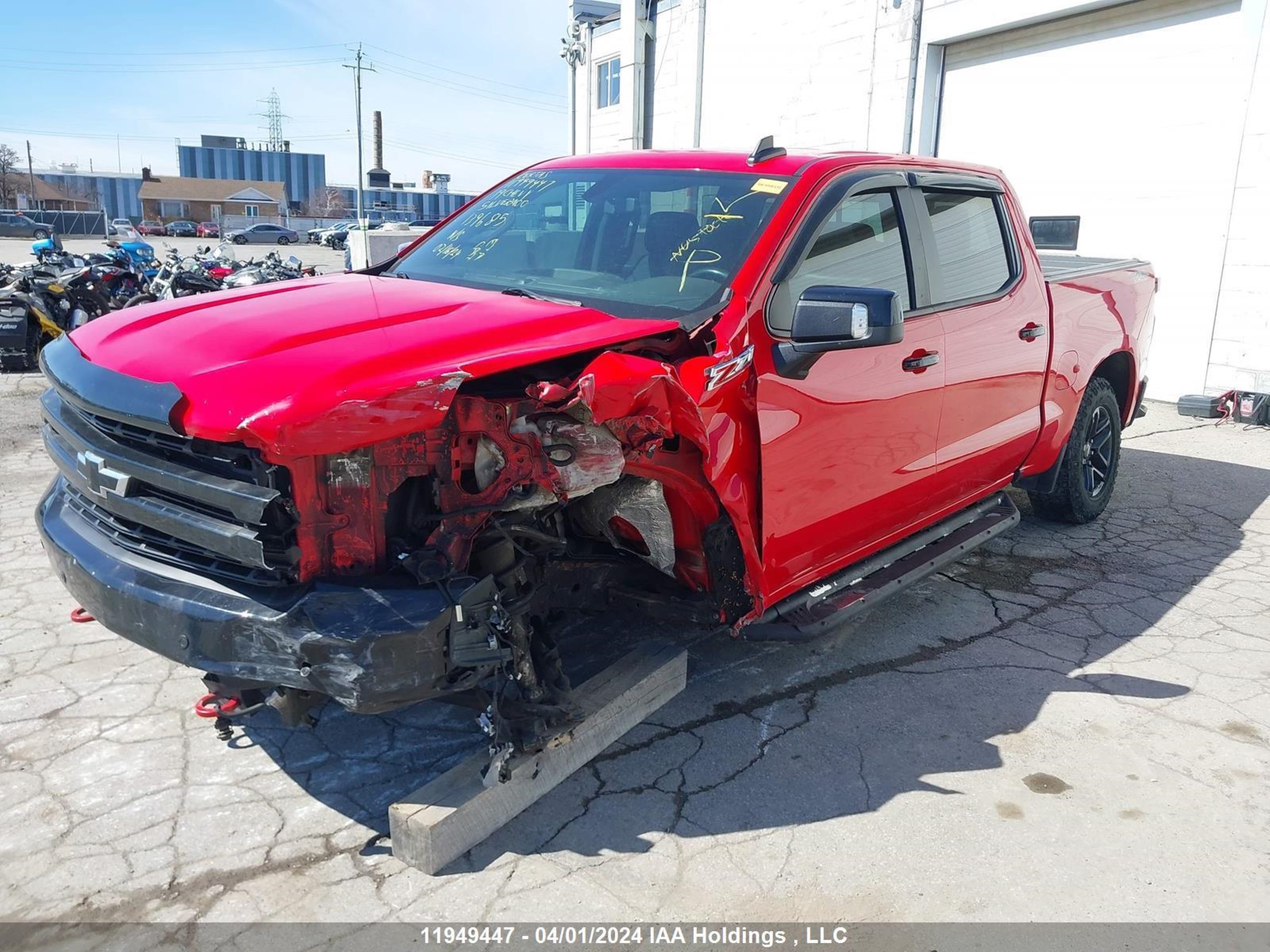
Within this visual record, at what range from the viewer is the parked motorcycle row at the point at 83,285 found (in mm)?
10547

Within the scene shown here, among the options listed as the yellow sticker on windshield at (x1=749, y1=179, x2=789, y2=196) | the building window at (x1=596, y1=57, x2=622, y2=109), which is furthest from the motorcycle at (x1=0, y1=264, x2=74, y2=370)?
the building window at (x1=596, y1=57, x2=622, y2=109)

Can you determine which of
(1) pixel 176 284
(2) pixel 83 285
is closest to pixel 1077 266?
(1) pixel 176 284

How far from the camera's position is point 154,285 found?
1195 centimetres

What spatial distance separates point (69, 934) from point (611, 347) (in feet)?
6.90

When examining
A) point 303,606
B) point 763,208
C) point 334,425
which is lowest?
point 303,606

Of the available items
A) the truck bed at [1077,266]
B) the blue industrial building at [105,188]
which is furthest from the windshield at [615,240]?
the blue industrial building at [105,188]

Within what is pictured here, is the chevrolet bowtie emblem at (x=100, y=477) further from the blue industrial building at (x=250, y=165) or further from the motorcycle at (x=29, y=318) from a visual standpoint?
the blue industrial building at (x=250, y=165)

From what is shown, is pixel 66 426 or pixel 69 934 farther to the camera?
pixel 66 426

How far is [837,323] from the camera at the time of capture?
120 inches

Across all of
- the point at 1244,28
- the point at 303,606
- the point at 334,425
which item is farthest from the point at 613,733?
the point at 1244,28

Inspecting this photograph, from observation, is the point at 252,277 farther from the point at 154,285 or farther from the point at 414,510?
the point at 414,510

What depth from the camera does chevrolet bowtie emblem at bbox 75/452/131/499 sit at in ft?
9.04

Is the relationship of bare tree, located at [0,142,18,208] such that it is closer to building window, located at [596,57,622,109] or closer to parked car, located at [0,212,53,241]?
parked car, located at [0,212,53,241]

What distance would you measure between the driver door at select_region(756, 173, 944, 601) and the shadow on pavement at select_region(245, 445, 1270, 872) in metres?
0.54
